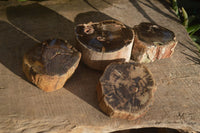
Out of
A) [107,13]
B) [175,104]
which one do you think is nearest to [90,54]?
[175,104]

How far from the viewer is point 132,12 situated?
125 inches

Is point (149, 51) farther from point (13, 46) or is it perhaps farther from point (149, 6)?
point (13, 46)

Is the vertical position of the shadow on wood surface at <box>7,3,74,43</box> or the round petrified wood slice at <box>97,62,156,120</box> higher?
the round petrified wood slice at <box>97,62,156,120</box>

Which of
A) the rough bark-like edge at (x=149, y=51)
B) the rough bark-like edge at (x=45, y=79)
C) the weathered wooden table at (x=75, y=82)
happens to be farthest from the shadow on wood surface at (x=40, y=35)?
the rough bark-like edge at (x=149, y=51)

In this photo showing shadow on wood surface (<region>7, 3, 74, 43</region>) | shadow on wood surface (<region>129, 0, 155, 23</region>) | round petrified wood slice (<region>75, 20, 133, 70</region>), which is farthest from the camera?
shadow on wood surface (<region>129, 0, 155, 23</region>)

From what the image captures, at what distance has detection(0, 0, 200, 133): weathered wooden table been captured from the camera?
6.32 ft

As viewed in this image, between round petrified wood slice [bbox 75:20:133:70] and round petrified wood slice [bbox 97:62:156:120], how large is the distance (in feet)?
0.41

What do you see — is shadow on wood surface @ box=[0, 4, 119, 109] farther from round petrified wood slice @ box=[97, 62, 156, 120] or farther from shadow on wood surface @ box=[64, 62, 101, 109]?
round petrified wood slice @ box=[97, 62, 156, 120]

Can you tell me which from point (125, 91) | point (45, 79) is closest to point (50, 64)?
point (45, 79)

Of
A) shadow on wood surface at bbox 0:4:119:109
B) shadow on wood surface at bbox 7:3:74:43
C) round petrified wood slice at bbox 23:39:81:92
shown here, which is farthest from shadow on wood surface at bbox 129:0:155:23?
round petrified wood slice at bbox 23:39:81:92

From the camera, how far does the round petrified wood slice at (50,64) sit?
1939 mm

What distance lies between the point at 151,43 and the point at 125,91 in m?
0.65

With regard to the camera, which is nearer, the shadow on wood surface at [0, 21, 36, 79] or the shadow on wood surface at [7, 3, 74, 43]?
the shadow on wood surface at [0, 21, 36, 79]

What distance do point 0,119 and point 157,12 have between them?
2.44m
